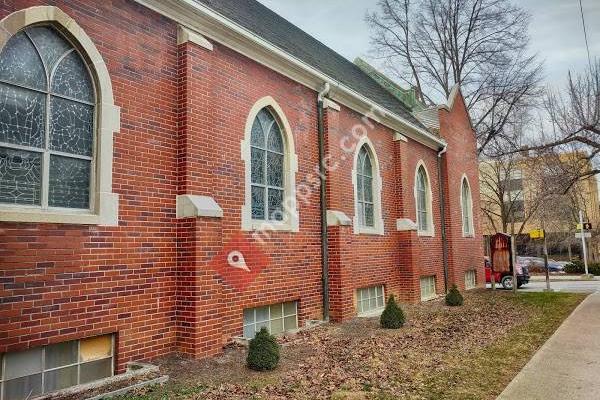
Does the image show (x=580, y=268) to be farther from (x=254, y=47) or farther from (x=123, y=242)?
(x=123, y=242)

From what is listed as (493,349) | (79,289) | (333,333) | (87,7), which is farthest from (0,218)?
(493,349)

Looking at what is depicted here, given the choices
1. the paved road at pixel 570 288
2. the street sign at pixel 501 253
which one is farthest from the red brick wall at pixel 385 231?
the paved road at pixel 570 288

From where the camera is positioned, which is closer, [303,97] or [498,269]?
[303,97]

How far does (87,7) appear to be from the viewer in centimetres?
595

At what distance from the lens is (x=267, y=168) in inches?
357

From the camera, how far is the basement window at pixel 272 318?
27.0 ft

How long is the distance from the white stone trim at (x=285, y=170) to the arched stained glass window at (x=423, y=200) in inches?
282

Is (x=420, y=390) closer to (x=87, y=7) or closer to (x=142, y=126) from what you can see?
(x=142, y=126)

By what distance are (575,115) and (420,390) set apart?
11.5 meters

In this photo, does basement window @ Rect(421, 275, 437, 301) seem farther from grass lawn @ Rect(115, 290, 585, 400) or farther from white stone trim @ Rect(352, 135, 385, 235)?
grass lawn @ Rect(115, 290, 585, 400)

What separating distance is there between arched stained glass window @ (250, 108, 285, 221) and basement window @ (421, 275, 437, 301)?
24.5 ft

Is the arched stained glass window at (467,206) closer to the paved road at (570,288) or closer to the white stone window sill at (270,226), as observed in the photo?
the paved road at (570,288)

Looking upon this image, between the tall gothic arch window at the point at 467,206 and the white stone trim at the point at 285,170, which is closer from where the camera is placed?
the white stone trim at the point at 285,170

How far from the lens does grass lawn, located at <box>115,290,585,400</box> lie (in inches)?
209
